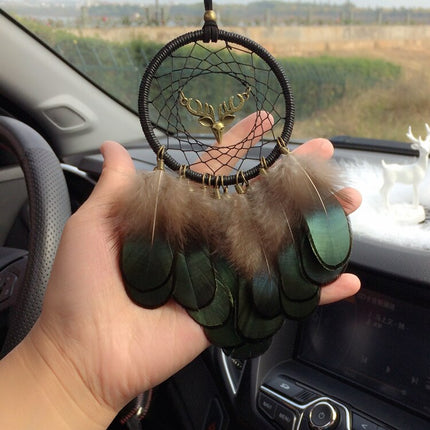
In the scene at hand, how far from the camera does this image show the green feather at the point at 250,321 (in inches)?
42.2

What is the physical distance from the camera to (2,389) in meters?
1.10

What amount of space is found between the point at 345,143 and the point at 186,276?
4.29 feet

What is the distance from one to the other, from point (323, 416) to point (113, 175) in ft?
2.57

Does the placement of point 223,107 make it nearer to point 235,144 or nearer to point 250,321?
point 235,144

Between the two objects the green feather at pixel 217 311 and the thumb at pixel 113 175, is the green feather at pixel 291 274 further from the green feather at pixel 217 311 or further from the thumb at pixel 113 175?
the thumb at pixel 113 175

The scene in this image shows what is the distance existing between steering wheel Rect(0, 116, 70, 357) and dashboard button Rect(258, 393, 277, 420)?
2.13ft

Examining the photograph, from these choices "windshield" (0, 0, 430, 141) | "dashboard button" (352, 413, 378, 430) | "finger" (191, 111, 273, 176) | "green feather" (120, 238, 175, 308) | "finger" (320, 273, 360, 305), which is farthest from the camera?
Result: "windshield" (0, 0, 430, 141)

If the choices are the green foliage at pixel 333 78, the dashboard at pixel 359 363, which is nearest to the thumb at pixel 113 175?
the dashboard at pixel 359 363

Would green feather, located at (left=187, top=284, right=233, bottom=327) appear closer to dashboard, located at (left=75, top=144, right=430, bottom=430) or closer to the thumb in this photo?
the thumb

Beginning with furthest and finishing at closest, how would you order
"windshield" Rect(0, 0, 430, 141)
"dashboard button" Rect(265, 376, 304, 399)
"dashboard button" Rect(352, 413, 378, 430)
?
"windshield" Rect(0, 0, 430, 141) < "dashboard button" Rect(265, 376, 304, 399) < "dashboard button" Rect(352, 413, 378, 430)

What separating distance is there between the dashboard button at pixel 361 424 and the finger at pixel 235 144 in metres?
0.67

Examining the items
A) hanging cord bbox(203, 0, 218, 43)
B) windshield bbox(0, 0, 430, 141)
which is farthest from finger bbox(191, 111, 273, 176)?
windshield bbox(0, 0, 430, 141)

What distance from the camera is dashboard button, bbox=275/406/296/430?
1.48m

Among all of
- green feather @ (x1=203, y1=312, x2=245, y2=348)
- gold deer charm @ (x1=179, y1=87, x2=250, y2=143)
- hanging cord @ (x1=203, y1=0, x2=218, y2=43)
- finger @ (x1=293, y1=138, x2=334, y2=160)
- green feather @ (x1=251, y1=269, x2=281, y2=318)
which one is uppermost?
hanging cord @ (x1=203, y1=0, x2=218, y2=43)
